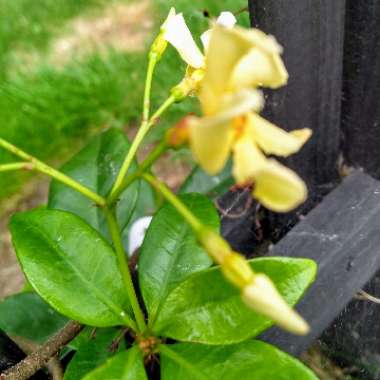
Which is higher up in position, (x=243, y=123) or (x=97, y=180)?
(x=243, y=123)

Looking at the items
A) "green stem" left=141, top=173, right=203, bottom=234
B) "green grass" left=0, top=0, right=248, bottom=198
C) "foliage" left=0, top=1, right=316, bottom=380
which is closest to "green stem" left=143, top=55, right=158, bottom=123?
"foliage" left=0, top=1, right=316, bottom=380

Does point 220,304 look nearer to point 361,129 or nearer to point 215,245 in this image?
point 215,245

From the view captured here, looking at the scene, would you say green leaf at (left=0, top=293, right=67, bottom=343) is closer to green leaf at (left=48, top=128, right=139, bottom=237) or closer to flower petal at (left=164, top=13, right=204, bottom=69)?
green leaf at (left=48, top=128, right=139, bottom=237)

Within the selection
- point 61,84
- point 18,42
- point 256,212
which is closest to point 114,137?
point 256,212

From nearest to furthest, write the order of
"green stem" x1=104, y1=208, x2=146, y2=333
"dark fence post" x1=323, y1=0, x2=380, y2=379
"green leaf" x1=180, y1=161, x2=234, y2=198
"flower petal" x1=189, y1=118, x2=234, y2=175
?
"flower petal" x1=189, y1=118, x2=234, y2=175, "green stem" x1=104, y1=208, x2=146, y2=333, "dark fence post" x1=323, y1=0, x2=380, y2=379, "green leaf" x1=180, y1=161, x2=234, y2=198

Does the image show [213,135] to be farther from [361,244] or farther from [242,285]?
[361,244]

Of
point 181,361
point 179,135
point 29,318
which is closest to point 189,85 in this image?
point 179,135
